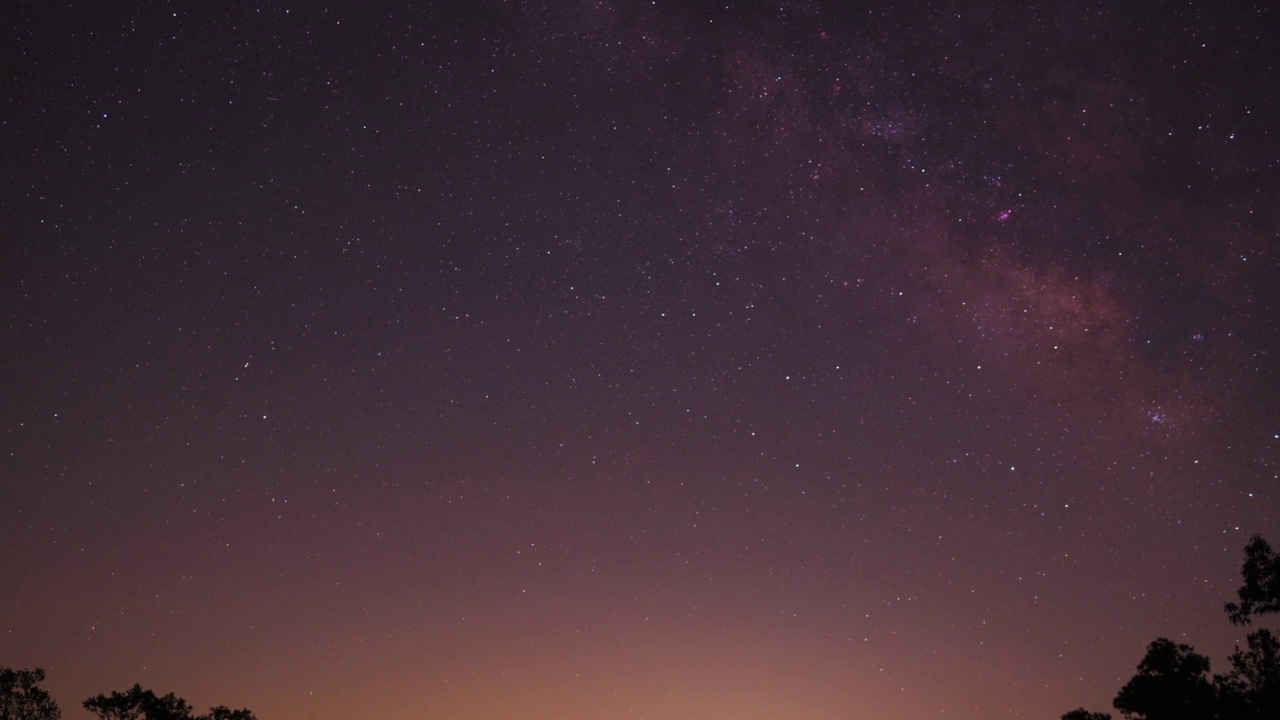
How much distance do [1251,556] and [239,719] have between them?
32.8 metres

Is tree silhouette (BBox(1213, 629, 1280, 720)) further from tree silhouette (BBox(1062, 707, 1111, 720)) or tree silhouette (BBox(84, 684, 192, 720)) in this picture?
tree silhouette (BBox(84, 684, 192, 720))

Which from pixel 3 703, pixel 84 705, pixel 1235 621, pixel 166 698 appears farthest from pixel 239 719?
pixel 1235 621

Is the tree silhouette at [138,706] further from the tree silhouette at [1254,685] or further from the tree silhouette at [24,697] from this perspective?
the tree silhouette at [1254,685]

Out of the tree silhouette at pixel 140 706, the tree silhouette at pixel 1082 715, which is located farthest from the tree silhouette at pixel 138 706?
the tree silhouette at pixel 1082 715

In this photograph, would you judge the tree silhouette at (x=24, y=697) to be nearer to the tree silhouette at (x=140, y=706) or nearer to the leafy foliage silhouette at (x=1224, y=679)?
the tree silhouette at (x=140, y=706)

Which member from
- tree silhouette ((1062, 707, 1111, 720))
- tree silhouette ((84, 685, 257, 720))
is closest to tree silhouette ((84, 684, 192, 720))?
tree silhouette ((84, 685, 257, 720))

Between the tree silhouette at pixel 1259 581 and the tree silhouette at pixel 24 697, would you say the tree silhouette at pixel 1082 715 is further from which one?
the tree silhouette at pixel 24 697

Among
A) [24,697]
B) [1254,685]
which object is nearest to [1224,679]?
[1254,685]

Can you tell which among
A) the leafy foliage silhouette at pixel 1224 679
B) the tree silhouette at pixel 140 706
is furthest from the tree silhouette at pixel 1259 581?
the tree silhouette at pixel 140 706

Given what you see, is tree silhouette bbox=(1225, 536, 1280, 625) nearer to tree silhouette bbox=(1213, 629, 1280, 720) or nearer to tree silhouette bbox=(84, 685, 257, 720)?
tree silhouette bbox=(1213, 629, 1280, 720)

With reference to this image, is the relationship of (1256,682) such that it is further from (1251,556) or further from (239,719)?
(239,719)

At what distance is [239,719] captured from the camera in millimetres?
31781

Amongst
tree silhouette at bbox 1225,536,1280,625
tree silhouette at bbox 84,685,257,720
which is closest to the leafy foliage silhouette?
tree silhouette at bbox 1225,536,1280,625

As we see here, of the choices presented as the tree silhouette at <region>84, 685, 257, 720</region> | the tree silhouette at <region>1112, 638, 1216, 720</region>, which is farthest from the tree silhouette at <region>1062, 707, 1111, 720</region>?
the tree silhouette at <region>84, 685, 257, 720</region>
